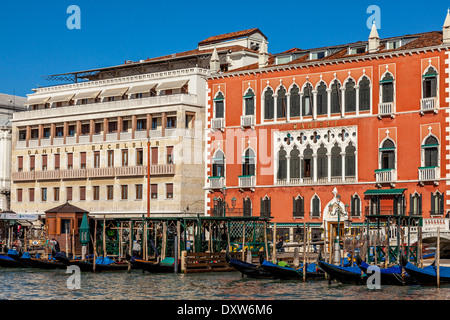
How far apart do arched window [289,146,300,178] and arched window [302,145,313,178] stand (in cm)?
38

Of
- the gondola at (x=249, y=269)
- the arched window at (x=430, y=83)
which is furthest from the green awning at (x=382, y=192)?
the gondola at (x=249, y=269)

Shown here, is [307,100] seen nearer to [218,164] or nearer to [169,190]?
[218,164]

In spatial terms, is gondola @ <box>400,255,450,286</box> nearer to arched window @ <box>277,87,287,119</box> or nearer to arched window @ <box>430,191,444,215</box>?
arched window @ <box>430,191,444,215</box>

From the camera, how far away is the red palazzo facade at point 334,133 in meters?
45.8

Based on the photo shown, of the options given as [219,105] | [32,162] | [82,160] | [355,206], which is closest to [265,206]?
[355,206]

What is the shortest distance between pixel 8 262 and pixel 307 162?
52.5ft

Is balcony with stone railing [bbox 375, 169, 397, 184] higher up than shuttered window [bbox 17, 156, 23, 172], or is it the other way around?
shuttered window [bbox 17, 156, 23, 172]

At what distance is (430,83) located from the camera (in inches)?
1804

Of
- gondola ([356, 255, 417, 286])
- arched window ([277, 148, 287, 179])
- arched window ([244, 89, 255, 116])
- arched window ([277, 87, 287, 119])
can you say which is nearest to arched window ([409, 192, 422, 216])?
arched window ([277, 148, 287, 179])

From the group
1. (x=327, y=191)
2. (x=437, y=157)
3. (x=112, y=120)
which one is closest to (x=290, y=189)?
Answer: (x=327, y=191)

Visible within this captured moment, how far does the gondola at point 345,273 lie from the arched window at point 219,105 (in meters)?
20.0

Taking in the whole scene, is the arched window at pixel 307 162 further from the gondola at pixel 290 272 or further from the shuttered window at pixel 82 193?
the shuttered window at pixel 82 193

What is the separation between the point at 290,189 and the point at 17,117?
74.7 feet

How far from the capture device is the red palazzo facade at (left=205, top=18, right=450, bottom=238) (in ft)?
150
